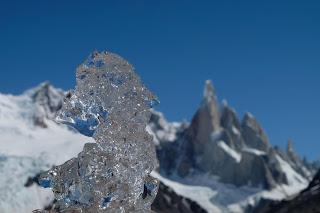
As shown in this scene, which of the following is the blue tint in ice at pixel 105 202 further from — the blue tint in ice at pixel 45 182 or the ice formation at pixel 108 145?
the blue tint in ice at pixel 45 182

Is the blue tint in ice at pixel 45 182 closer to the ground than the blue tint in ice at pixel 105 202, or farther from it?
farther from it

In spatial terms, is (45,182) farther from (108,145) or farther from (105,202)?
(108,145)

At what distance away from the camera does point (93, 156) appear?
19.4 m

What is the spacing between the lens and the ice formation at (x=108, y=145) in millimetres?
18938

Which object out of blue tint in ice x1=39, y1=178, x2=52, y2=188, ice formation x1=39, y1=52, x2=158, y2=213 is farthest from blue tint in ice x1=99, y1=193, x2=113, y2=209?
blue tint in ice x1=39, y1=178, x2=52, y2=188

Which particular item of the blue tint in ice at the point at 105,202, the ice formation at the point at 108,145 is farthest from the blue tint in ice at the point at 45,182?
the blue tint in ice at the point at 105,202

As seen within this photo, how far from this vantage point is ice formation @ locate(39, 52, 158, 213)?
1894 centimetres

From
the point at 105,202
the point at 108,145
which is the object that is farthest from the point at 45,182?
the point at 108,145

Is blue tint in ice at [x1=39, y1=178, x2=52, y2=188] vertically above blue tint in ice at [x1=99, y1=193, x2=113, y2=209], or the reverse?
blue tint in ice at [x1=39, y1=178, x2=52, y2=188]

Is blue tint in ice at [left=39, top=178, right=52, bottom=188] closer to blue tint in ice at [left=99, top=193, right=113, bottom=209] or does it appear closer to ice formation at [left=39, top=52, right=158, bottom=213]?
ice formation at [left=39, top=52, right=158, bottom=213]

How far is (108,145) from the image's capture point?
20.3 meters

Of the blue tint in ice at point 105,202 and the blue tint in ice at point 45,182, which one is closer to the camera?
the blue tint in ice at point 45,182

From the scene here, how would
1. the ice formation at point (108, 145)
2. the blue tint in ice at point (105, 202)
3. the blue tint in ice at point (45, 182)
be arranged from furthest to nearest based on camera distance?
the blue tint in ice at point (105, 202) → the ice formation at point (108, 145) → the blue tint in ice at point (45, 182)

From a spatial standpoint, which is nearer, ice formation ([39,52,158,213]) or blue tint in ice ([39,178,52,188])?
blue tint in ice ([39,178,52,188])
